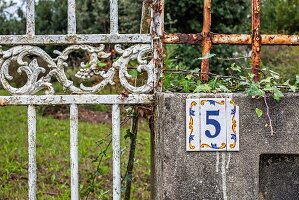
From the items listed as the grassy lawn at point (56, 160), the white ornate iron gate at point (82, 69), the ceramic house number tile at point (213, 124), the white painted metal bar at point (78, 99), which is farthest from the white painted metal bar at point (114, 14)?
the grassy lawn at point (56, 160)

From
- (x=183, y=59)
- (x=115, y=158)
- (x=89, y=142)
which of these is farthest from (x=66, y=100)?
(x=183, y=59)

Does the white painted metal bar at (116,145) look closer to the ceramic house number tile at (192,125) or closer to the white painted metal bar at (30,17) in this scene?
the ceramic house number tile at (192,125)

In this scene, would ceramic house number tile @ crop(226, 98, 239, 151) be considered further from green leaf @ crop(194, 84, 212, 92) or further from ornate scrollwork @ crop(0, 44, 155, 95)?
ornate scrollwork @ crop(0, 44, 155, 95)

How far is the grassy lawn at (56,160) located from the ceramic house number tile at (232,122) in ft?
3.01

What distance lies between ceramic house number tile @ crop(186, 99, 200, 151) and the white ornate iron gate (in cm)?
30

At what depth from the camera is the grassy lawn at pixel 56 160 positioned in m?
4.39

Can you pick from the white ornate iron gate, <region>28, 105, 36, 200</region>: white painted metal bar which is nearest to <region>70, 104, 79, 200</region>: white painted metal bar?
the white ornate iron gate

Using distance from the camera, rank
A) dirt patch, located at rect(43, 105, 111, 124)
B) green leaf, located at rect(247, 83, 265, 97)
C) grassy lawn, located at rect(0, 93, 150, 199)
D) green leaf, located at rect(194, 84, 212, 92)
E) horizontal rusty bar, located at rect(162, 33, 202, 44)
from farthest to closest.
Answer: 1. dirt patch, located at rect(43, 105, 111, 124)
2. grassy lawn, located at rect(0, 93, 150, 199)
3. horizontal rusty bar, located at rect(162, 33, 202, 44)
4. green leaf, located at rect(194, 84, 212, 92)
5. green leaf, located at rect(247, 83, 265, 97)

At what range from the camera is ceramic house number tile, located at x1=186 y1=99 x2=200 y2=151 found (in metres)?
2.16

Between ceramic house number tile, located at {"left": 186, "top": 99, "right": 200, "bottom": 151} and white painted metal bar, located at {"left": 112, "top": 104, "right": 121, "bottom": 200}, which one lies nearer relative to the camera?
ceramic house number tile, located at {"left": 186, "top": 99, "right": 200, "bottom": 151}

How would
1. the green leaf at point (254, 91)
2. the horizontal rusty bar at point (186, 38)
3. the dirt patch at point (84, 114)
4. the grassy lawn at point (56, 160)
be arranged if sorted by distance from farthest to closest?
the dirt patch at point (84, 114) → the grassy lawn at point (56, 160) → the horizontal rusty bar at point (186, 38) → the green leaf at point (254, 91)

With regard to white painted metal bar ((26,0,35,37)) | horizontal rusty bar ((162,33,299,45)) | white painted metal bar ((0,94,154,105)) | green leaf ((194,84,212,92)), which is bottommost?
white painted metal bar ((0,94,154,105))

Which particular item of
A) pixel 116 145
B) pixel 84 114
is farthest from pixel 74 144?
pixel 84 114

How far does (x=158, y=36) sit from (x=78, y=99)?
1.47 feet
